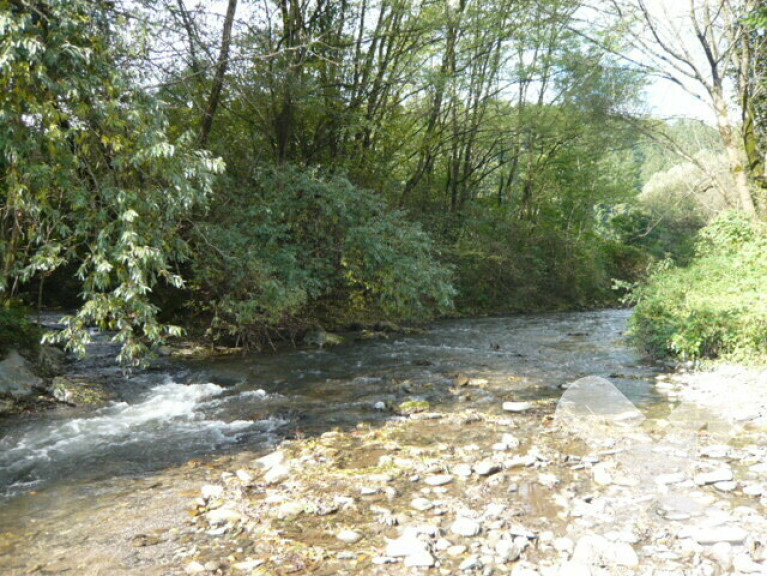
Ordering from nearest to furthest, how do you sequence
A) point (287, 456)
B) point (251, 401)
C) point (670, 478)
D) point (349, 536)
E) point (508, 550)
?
point (508, 550) < point (349, 536) < point (670, 478) < point (287, 456) < point (251, 401)

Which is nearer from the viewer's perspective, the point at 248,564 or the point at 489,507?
the point at 248,564

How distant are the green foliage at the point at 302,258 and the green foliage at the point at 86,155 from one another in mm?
4494

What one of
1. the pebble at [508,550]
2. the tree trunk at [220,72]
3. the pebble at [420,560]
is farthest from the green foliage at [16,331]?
the pebble at [508,550]

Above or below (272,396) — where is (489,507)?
above

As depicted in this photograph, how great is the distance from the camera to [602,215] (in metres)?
41.5

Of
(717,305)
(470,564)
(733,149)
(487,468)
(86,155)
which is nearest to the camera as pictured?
(470,564)

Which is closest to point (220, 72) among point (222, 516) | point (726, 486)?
point (222, 516)

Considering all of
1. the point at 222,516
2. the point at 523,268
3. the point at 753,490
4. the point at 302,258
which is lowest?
the point at 222,516

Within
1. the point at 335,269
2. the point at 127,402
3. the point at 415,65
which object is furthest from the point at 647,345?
the point at 415,65

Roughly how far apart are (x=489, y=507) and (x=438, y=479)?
2.38ft

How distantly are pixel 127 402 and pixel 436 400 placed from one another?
15.5 ft

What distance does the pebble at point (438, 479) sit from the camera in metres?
4.97

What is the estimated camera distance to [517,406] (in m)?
7.58

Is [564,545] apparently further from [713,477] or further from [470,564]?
[713,477]
